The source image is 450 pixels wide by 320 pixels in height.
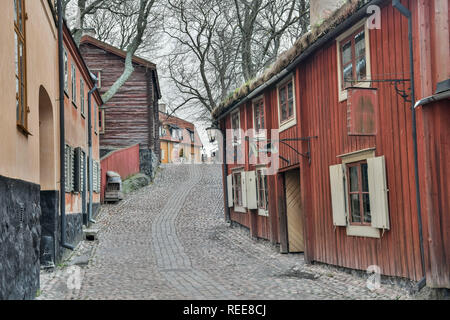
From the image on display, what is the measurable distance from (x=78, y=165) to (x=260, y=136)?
4772 millimetres

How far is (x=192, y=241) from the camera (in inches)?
642

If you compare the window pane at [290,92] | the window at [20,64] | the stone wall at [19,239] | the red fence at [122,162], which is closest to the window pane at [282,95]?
the window pane at [290,92]

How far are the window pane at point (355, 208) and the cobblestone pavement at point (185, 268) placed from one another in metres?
0.99

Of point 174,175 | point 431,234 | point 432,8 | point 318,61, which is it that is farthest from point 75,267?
point 174,175

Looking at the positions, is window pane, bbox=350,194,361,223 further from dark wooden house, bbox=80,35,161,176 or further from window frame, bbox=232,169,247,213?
dark wooden house, bbox=80,35,161,176

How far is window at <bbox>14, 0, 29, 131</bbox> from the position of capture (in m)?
7.55

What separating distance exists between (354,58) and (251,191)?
7.16 meters

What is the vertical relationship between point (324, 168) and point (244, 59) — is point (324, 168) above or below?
below

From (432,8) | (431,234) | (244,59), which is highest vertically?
(244,59)

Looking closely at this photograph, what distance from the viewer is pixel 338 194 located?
10.6 m

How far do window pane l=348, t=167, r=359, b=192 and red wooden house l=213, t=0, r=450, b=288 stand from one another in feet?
0.06

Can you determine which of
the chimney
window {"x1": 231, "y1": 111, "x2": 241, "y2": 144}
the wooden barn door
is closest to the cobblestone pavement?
the wooden barn door

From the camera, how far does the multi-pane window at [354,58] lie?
9.76 meters

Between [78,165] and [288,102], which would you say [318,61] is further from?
[78,165]
